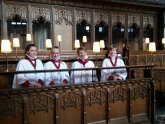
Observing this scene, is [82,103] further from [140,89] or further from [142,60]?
[142,60]

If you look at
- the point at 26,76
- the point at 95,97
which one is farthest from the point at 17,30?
the point at 95,97

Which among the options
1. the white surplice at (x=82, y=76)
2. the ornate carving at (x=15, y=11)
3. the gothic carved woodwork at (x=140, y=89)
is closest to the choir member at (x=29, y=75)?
the white surplice at (x=82, y=76)

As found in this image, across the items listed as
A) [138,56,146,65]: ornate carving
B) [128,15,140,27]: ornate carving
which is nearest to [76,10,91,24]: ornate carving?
[128,15,140,27]: ornate carving

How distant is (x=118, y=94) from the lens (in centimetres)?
666

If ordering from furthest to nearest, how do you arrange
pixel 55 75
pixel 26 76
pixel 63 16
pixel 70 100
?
pixel 63 16, pixel 55 75, pixel 70 100, pixel 26 76

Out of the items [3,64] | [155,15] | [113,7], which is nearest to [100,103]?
[3,64]

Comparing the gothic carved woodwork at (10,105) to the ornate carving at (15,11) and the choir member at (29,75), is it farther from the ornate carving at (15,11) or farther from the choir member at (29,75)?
the ornate carving at (15,11)

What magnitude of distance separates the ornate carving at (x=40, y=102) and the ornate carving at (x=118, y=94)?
153 cm

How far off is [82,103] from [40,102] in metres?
0.99

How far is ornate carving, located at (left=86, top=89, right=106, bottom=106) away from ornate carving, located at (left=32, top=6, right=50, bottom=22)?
6.62m

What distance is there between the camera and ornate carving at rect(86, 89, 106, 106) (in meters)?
6.20

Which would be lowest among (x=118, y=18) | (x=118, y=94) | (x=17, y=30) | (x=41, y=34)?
(x=118, y=94)

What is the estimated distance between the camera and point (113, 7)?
14.4 metres

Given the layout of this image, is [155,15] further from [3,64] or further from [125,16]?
[3,64]
